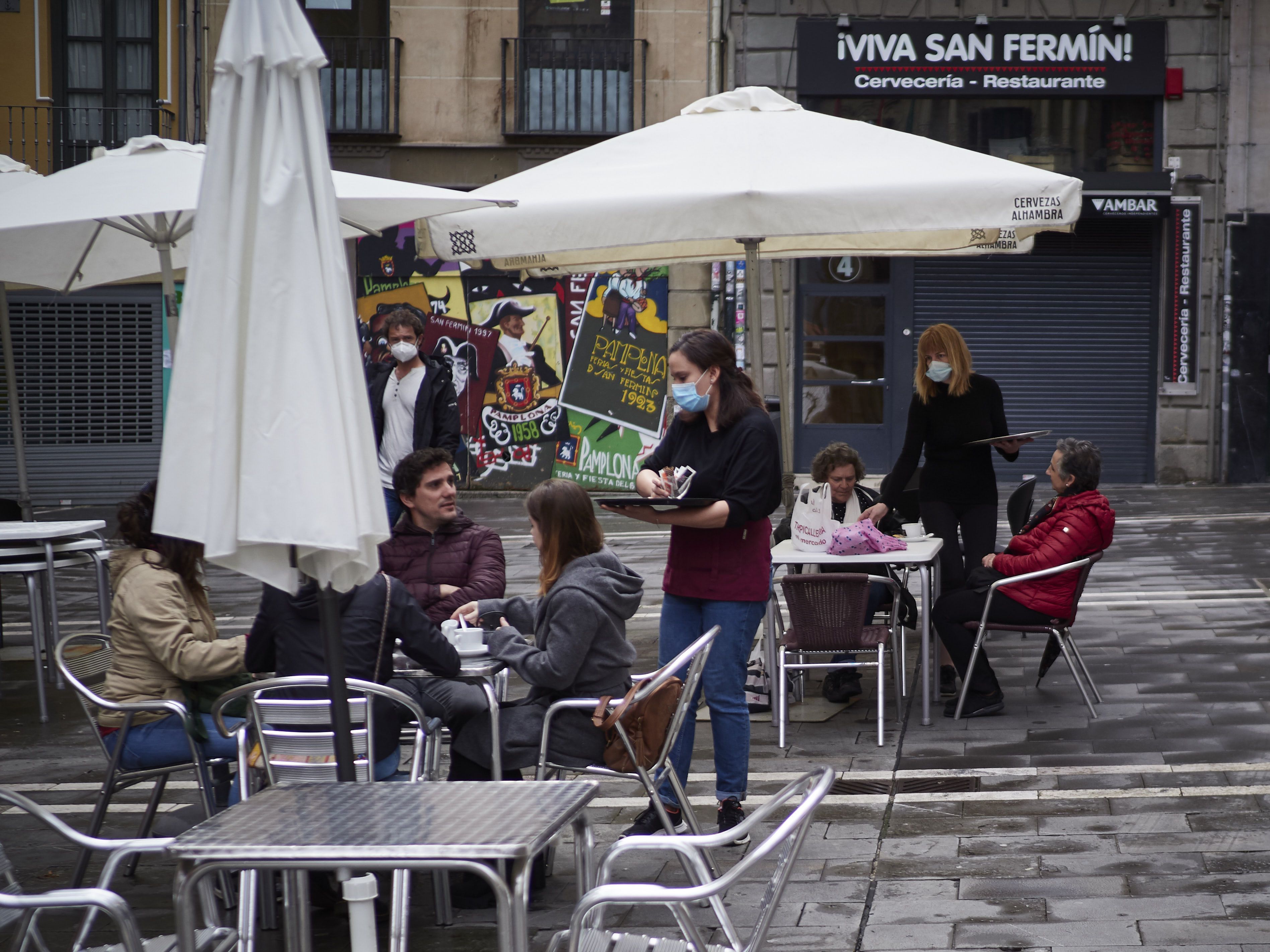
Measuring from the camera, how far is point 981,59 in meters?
17.3

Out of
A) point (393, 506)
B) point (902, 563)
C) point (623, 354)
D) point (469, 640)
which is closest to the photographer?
point (469, 640)

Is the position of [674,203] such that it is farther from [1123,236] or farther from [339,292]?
[1123,236]

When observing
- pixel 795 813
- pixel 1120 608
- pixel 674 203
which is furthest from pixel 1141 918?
pixel 1120 608

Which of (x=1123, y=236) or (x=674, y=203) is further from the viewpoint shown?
(x=1123, y=236)

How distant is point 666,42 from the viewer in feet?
59.1

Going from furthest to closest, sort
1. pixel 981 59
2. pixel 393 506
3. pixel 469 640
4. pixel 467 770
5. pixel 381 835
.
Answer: pixel 981 59 < pixel 393 506 < pixel 469 640 < pixel 467 770 < pixel 381 835

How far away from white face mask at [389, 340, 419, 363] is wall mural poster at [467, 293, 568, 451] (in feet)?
29.5

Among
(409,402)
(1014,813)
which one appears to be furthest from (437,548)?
(409,402)

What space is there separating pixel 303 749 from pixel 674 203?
3288 millimetres

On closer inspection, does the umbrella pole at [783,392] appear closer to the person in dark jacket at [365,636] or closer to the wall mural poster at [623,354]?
the person in dark jacket at [365,636]

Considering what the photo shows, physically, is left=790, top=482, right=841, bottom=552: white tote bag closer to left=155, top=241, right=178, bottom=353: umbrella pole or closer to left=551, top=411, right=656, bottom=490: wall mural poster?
left=155, top=241, right=178, bottom=353: umbrella pole

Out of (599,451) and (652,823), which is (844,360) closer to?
(599,451)

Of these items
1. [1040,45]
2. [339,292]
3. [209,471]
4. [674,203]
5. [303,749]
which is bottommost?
[303,749]

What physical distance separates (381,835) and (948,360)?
535 centimetres
